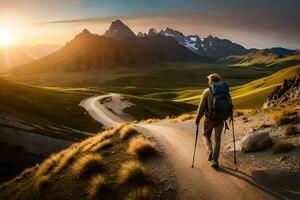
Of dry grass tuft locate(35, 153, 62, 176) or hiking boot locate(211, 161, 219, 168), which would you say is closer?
hiking boot locate(211, 161, 219, 168)

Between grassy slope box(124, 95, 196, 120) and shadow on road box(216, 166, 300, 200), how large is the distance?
78304 millimetres

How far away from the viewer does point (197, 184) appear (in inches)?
504

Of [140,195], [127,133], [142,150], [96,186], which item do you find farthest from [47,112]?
[140,195]

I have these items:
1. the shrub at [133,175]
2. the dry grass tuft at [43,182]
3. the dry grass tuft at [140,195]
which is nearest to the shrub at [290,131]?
the shrub at [133,175]

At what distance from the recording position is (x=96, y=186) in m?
13.5

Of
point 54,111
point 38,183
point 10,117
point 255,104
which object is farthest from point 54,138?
point 255,104

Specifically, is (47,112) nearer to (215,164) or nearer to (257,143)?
(257,143)

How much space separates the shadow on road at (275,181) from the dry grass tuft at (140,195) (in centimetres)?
326

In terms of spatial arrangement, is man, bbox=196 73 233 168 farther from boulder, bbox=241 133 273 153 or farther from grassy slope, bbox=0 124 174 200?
grassy slope, bbox=0 124 174 200

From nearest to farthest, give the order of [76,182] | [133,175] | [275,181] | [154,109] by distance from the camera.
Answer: [275,181], [133,175], [76,182], [154,109]

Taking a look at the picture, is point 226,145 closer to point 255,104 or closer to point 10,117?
point 10,117

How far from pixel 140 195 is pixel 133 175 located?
161cm

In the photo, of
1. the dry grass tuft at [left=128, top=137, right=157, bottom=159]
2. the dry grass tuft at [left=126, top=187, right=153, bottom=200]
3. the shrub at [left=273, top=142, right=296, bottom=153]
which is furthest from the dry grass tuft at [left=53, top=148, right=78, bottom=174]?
the shrub at [left=273, top=142, right=296, bottom=153]

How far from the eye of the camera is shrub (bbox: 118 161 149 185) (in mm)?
13281
